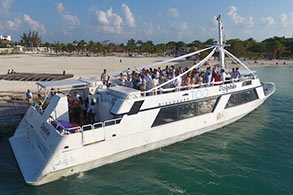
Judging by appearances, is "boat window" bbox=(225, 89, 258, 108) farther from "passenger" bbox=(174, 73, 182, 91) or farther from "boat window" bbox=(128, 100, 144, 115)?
"boat window" bbox=(128, 100, 144, 115)

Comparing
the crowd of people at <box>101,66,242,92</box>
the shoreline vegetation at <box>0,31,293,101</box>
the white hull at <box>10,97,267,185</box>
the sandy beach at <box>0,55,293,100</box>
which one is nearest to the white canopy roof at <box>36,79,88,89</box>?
the crowd of people at <box>101,66,242,92</box>

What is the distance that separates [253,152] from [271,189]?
2.44 meters

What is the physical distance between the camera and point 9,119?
12.1 metres

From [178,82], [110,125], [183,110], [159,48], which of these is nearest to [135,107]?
[110,125]

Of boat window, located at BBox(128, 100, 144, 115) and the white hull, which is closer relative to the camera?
the white hull

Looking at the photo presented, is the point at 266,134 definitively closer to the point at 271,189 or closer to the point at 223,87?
the point at 223,87

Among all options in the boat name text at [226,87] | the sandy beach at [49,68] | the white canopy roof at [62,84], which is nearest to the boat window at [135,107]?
the white canopy roof at [62,84]

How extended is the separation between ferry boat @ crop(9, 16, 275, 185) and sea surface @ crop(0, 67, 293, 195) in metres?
0.40

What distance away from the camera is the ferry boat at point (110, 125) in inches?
287

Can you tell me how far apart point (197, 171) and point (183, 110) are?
279 cm

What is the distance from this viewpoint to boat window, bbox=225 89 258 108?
455 inches

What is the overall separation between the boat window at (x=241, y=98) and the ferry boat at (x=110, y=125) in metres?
0.12

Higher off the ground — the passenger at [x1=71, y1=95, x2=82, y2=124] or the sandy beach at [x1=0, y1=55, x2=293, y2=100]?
the sandy beach at [x1=0, y1=55, x2=293, y2=100]

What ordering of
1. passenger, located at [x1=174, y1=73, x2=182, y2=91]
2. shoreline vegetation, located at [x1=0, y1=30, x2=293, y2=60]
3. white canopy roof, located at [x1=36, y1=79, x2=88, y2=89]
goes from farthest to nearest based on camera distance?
1. shoreline vegetation, located at [x1=0, y1=30, x2=293, y2=60]
2. passenger, located at [x1=174, y1=73, x2=182, y2=91]
3. white canopy roof, located at [x1=36, y1=79, x2=88, y2=89]
